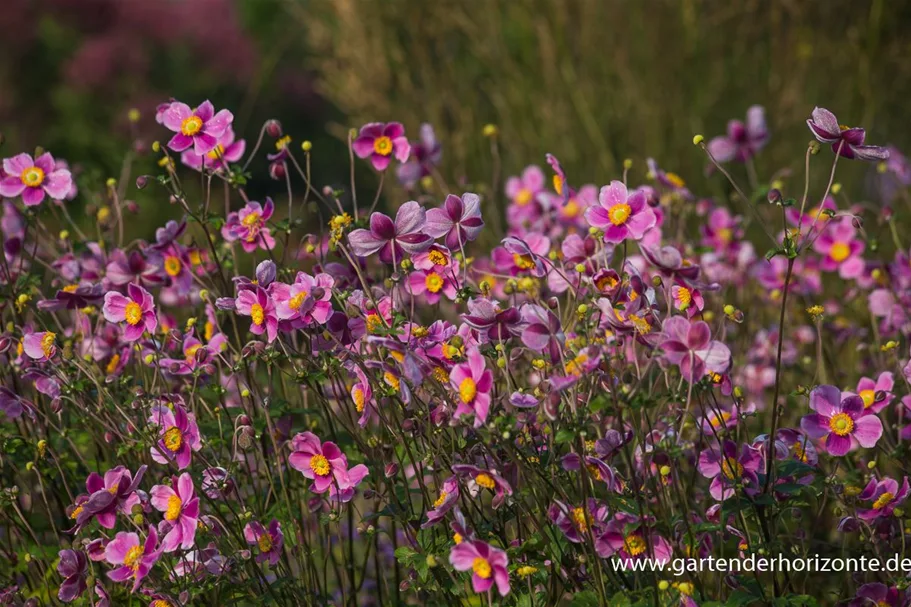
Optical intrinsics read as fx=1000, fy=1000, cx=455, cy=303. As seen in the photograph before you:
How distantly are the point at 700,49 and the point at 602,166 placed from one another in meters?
0.90

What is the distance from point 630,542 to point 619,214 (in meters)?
0.54

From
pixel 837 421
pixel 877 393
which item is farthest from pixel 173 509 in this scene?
pixel 877 393

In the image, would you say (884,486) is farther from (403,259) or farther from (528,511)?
(403,259)

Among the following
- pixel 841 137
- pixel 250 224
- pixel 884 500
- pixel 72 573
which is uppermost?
pixel 841 137

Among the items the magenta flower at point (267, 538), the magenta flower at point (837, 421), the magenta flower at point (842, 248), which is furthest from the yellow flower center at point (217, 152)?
the magenta flower at point (842, 248)

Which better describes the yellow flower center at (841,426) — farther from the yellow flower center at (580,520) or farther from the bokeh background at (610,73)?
the bokeh background at (610,73)

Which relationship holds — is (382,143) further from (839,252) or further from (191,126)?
(839,252)

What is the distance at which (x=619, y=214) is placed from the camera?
168 cm

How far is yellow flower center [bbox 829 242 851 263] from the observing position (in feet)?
8.84

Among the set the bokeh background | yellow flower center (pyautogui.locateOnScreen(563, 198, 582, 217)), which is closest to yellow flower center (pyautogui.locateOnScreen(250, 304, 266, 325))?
yellow flower center (pyautogui.locateOnScreen(563, 198, 582, 217))

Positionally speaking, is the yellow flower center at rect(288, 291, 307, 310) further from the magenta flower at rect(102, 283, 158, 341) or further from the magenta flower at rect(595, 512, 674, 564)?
the magenta flower at rect(595, 512, 674, 564)

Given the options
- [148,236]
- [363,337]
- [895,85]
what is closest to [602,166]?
[895,85]

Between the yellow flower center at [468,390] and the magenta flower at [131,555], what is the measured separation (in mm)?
572

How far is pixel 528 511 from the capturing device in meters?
1.58
